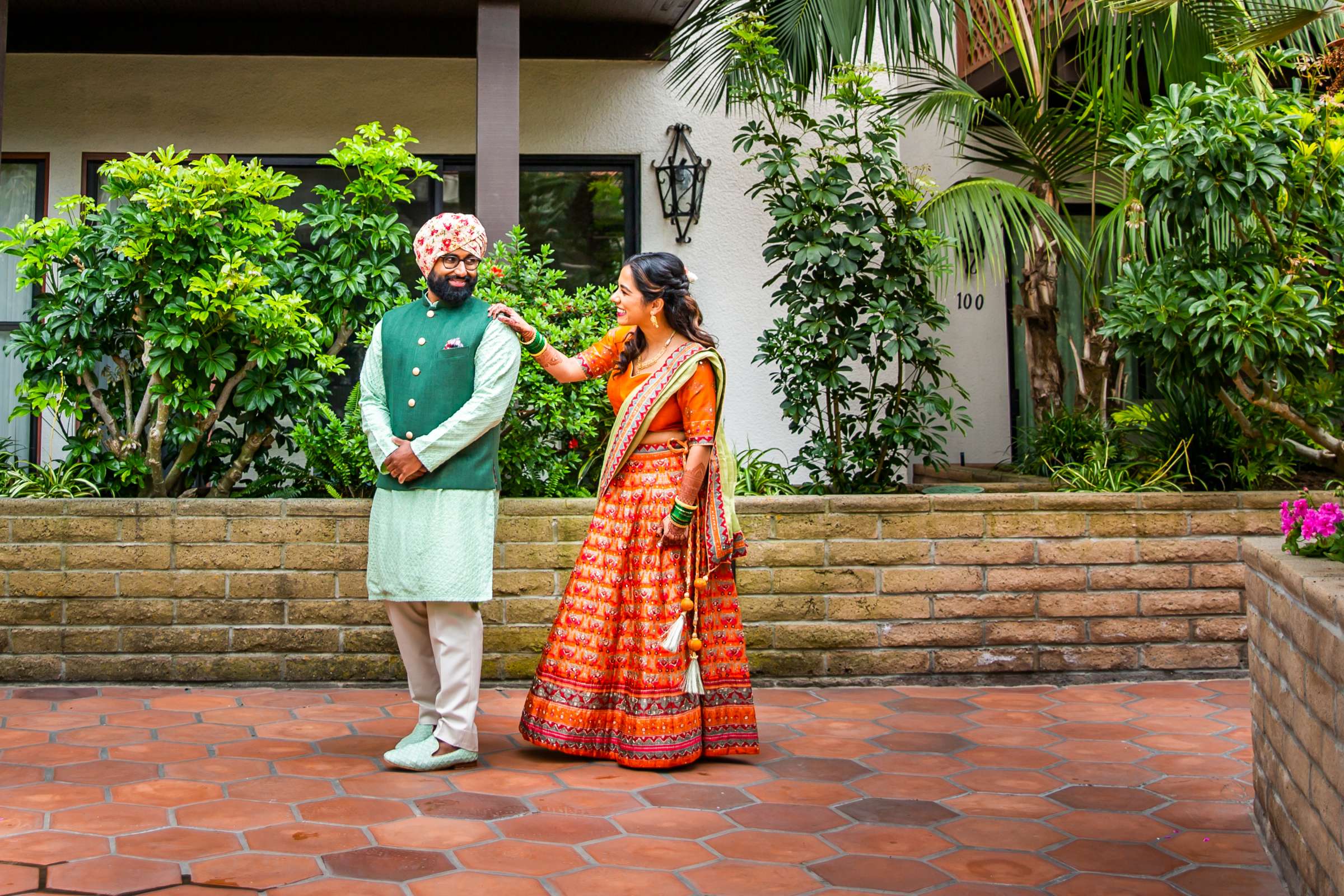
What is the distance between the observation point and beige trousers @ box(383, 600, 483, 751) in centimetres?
406

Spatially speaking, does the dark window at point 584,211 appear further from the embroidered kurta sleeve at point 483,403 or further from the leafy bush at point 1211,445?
the embroidered kurta sleeve at point 483,403

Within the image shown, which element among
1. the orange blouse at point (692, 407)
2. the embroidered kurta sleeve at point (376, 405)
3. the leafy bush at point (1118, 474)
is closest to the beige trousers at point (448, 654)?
the embroidered kurta sleeve at point (376, 405)

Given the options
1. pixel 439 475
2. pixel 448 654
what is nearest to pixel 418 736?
pixel 448 654

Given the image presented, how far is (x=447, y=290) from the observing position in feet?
13.6

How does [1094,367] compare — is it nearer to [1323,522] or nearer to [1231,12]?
[1231,12]

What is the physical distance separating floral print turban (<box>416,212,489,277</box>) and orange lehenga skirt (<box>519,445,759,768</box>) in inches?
37.5

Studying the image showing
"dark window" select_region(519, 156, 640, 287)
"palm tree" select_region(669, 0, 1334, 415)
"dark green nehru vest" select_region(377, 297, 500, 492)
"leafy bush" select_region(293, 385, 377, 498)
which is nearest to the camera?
"dark green nehru vest" select_region(377, 297, 500, 492)

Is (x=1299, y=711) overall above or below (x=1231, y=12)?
below

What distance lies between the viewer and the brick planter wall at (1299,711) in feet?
8.19

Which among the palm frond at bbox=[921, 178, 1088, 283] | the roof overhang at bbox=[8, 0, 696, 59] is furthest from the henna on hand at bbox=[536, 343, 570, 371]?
the roof overhang at bbox=[8, 0, 696, 59]

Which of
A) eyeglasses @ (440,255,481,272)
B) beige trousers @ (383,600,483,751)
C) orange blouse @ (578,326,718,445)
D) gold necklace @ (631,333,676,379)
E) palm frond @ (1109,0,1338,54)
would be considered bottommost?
beige trousers @ (383,600,483,751)

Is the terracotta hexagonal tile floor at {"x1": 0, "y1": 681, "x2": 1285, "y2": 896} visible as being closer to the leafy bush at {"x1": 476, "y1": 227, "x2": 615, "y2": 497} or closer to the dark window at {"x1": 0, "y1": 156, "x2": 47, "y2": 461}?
the leafy bush at {"x1": 476, "y1": 227, "x2": 615, "y2": 497}

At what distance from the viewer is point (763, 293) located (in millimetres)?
7656

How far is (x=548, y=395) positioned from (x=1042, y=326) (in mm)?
3337
